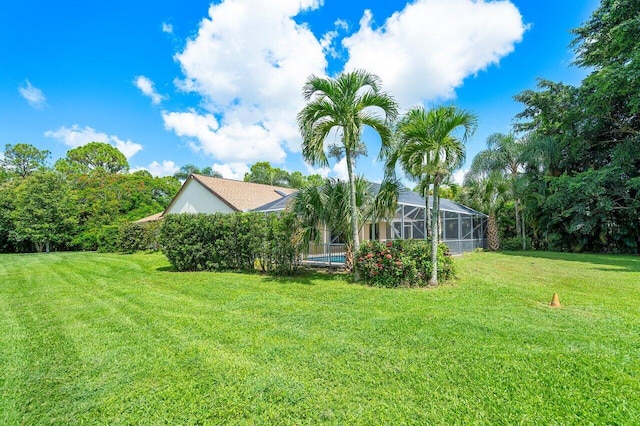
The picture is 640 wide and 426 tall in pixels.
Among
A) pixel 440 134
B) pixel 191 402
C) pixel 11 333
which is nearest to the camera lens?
pixel 191 402

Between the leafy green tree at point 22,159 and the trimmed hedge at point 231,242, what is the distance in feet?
122

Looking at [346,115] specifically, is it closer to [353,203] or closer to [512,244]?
[353,203]

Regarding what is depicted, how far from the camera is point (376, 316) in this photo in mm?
5074

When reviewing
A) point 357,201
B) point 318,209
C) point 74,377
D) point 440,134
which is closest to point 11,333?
point 74,377

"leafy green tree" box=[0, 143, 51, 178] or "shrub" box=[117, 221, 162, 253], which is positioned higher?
"leafy green tree" box=[0, 143, 51, 178]

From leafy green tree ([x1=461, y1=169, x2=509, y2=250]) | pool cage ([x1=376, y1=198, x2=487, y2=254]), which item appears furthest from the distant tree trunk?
pool cage ([x1=376, y1=198, x2=487, y2=254])

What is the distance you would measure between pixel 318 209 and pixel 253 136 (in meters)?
17.8

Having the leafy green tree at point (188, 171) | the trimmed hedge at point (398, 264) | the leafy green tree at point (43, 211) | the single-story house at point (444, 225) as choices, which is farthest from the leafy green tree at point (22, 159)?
A: the trimmed hedge at point (398, 264)

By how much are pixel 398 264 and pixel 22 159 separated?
160 ft

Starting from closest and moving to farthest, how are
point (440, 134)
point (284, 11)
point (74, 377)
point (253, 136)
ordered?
1. point (74, 377)
2. point (440, 134)
3. point (284, 11)
4. point (253, 136)

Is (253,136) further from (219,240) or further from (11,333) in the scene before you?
(11,333)

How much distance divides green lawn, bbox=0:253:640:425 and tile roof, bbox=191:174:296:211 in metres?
11.9

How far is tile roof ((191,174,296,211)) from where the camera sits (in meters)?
18.4

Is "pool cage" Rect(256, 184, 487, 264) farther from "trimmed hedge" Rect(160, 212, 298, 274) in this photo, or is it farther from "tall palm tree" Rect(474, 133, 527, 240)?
"tall palm tree" Rect(474, 133, 527, 240)
